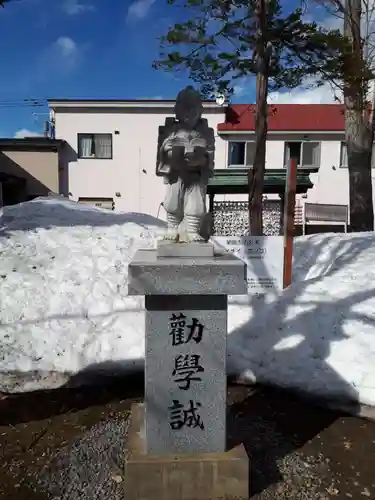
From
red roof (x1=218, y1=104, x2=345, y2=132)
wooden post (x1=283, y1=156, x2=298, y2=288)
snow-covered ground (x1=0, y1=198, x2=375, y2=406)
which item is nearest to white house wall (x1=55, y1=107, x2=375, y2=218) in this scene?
red roof (x1=218, y1=104, x2=345, y2=132)

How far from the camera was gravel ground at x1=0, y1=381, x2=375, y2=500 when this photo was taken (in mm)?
3088

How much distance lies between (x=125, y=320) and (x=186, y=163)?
303 cm

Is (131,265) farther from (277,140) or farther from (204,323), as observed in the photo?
(277,140)

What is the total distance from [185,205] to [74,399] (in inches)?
104

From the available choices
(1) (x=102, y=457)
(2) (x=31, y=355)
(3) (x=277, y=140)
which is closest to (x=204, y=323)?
(1) (x=102, y=457)

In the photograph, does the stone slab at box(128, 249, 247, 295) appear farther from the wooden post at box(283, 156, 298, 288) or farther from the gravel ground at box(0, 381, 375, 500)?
the wooden post at box(283, 156, 298, 288)

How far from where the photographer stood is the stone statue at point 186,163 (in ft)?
10.6

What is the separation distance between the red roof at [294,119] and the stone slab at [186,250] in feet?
57.1

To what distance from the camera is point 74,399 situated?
454cm

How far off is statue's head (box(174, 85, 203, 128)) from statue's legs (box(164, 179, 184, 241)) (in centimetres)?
48

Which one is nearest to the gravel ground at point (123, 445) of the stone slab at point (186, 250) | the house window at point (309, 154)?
the stone slab at point (186, 250)

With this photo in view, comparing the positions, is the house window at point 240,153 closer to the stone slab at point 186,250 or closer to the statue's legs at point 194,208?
the statue's legs at point 194,208

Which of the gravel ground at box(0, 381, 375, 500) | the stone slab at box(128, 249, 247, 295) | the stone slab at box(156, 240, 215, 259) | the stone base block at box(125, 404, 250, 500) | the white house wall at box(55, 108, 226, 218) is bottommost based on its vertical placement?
the gravel ground at box(0, 381, 375, 500)

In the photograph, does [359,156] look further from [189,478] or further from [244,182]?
[189,478]
